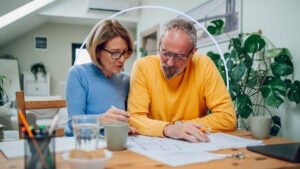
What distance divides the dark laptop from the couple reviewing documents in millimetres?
355

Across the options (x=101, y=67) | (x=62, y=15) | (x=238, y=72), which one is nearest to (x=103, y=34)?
(x=101, y=67)

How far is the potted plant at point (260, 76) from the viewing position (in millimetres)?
1991

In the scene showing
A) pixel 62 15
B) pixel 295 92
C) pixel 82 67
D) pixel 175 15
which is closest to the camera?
pixel 82 67

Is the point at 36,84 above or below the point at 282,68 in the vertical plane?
below

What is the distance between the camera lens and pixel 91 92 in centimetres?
135

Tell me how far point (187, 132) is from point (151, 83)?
0.46 metres

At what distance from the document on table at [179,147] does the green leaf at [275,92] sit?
3.31ft

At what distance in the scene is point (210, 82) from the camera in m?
1.44

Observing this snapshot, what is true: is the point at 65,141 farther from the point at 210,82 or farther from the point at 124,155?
the point at 210,82

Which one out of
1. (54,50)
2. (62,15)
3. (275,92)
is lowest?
(275,92)

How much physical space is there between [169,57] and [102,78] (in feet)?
1.18

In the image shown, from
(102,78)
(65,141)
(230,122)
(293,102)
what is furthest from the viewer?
(293,102)

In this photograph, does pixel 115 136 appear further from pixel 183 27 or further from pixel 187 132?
pixel 183 27

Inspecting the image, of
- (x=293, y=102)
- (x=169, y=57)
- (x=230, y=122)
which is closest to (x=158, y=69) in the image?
(x=169, y=57)
